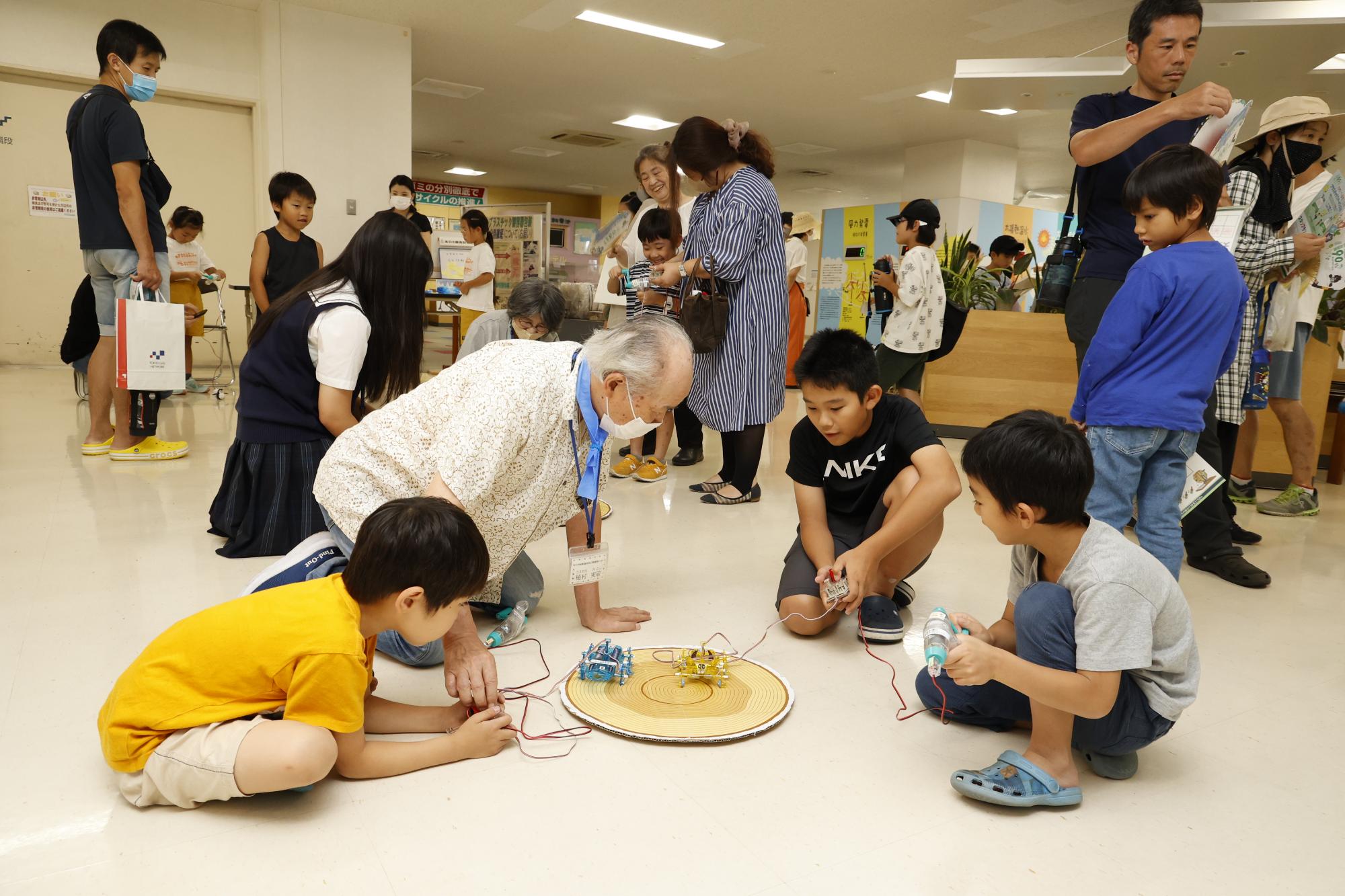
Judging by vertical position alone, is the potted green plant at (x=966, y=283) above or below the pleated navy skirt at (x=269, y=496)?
above

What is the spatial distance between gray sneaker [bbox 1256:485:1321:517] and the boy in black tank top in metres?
4.73

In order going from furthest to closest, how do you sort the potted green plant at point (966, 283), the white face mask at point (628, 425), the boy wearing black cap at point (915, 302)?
the potted green plant at point (966, 283) → the boy wearing black cap at point (915, 302) → the white face mask at point (628, 425)

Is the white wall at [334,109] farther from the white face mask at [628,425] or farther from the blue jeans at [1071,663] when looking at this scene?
the blue jeans at [1071,663]

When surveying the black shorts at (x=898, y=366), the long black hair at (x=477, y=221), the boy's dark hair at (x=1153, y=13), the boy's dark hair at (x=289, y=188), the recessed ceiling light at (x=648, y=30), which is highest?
the recessed ceiling light at (x=648, y=30)

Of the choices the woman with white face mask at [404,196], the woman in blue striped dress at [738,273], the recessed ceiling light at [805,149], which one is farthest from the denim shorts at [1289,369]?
the recessed ceiling light at [805,149]

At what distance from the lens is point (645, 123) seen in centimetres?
980

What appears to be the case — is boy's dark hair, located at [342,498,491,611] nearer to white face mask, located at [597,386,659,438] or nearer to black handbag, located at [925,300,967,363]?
white face mask, located at [597,386,659,438]

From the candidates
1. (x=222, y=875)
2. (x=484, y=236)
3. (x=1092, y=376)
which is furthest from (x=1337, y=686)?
(x=484, y=236)

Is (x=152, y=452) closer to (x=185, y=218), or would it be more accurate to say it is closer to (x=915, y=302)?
(x=185, y=218)

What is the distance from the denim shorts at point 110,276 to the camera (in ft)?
12.0

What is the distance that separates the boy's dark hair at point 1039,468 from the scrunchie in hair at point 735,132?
2248 mm

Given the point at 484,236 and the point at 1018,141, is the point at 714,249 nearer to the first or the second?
the point at 484,236

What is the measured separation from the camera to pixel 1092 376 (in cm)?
206

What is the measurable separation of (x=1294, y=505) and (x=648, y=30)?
5328 mm
